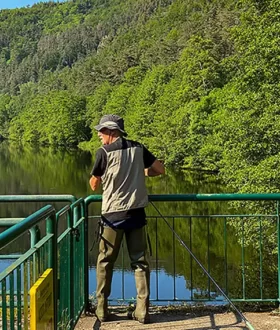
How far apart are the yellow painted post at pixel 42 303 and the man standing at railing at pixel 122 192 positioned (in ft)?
3.93

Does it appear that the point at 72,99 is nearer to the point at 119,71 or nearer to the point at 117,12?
the point at 119,71

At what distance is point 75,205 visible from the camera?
13.5 ft

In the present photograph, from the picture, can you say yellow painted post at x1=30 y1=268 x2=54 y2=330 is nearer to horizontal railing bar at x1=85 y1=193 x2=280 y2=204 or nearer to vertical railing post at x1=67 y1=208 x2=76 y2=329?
vertical railing post at x1=67 y1=208 x2=76 y2=329

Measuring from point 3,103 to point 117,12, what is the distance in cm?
4952

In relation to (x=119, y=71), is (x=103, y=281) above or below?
below

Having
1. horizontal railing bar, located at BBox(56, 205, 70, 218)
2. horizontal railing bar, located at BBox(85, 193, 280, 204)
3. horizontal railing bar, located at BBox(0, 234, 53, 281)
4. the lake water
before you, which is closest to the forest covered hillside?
the lake water

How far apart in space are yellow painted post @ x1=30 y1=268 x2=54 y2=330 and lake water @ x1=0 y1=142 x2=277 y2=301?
0.53 metres

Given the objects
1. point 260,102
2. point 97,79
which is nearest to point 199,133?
point 260,102

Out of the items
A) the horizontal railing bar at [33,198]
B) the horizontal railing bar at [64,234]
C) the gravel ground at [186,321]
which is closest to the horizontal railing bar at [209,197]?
the horizontal railing bar at [33,198]

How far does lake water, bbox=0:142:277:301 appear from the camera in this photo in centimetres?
1197

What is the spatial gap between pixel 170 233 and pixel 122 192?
15.1 metres

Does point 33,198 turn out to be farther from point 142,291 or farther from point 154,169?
point 142,291

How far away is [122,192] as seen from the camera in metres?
4.03

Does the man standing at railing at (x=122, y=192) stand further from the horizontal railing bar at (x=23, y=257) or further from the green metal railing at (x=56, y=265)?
the horizontal railing bar at (x=23, y=257)
